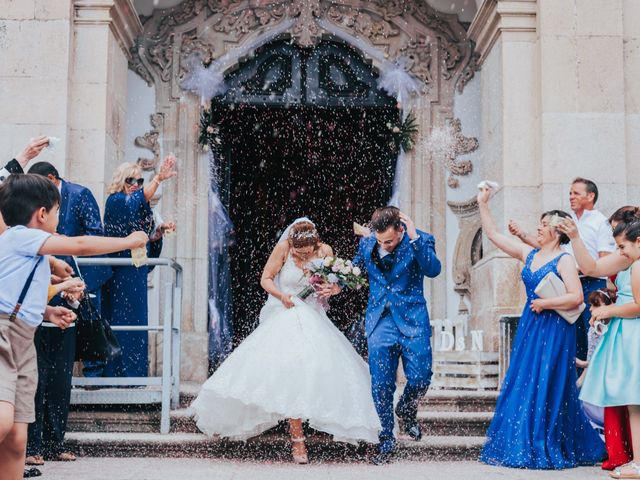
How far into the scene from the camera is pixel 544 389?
706 cm

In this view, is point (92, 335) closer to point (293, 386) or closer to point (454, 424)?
point (293, 386)

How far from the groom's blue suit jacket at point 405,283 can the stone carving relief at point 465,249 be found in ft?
12.9

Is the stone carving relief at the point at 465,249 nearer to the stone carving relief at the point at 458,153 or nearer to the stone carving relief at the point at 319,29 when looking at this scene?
the stone carving relief at the point at 458,153

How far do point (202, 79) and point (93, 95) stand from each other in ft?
6.33

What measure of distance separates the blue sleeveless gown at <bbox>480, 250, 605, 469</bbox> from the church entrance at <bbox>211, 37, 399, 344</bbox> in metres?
5.02

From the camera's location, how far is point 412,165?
38.3ft

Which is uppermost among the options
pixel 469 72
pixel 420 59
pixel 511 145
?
pixel 420 59

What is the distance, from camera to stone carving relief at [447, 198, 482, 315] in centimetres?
1133

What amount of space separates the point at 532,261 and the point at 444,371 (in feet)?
8.34

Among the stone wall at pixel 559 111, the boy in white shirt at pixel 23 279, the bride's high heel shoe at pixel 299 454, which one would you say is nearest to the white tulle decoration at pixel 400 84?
the stone wall at pixel 559 111

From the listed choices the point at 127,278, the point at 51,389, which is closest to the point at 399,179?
the point at 127,278

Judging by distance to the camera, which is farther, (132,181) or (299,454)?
(132,181)

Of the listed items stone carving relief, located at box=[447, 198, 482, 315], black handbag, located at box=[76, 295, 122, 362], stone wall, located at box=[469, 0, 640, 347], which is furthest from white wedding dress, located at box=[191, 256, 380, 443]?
stone carving relief, located at box=[447, 198, 482, 315]

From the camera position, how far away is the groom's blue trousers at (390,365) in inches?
283
